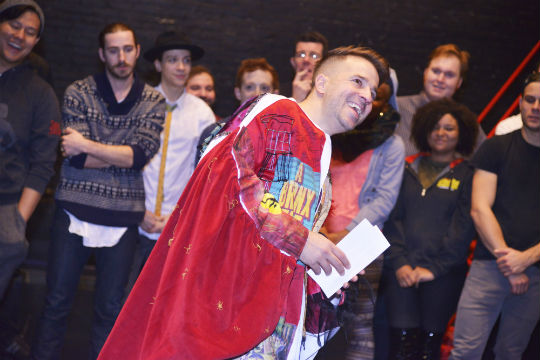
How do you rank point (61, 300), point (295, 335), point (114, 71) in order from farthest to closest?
1. point (114, 71)
2. point (61, 300)
3. point (295, 335)

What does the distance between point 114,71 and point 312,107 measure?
1620 mm

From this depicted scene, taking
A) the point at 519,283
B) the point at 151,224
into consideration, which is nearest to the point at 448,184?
the point at 519,283

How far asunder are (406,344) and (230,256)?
1885mm

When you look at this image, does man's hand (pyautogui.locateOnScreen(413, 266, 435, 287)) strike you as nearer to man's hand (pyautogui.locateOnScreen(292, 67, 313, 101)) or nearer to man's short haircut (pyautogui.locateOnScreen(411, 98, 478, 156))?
man's short haircut (pyautogui.locateOnScreen(411, 98, 478, 156))

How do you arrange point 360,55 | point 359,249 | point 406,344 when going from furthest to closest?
point 406,344 < point 360,55 < point 359,249

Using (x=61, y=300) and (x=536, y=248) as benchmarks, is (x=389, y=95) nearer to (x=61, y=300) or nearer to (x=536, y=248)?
(x=536, y=248)

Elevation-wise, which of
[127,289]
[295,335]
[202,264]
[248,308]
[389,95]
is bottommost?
[127,289]

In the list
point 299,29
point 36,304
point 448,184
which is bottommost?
point 36,304

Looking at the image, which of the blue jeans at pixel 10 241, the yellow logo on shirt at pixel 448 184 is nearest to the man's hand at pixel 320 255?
the yellow logo on shirt at pixel 448 184

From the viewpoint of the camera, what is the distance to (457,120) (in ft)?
11.4

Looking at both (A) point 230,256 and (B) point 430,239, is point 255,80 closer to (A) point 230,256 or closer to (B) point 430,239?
(B) point 430,239

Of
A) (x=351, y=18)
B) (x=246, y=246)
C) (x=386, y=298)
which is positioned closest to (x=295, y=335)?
(x=246, y=246)

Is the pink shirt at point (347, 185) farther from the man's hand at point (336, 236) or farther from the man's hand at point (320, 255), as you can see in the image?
the man's hand at point (320, 255)

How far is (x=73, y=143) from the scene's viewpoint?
287 centimetres
